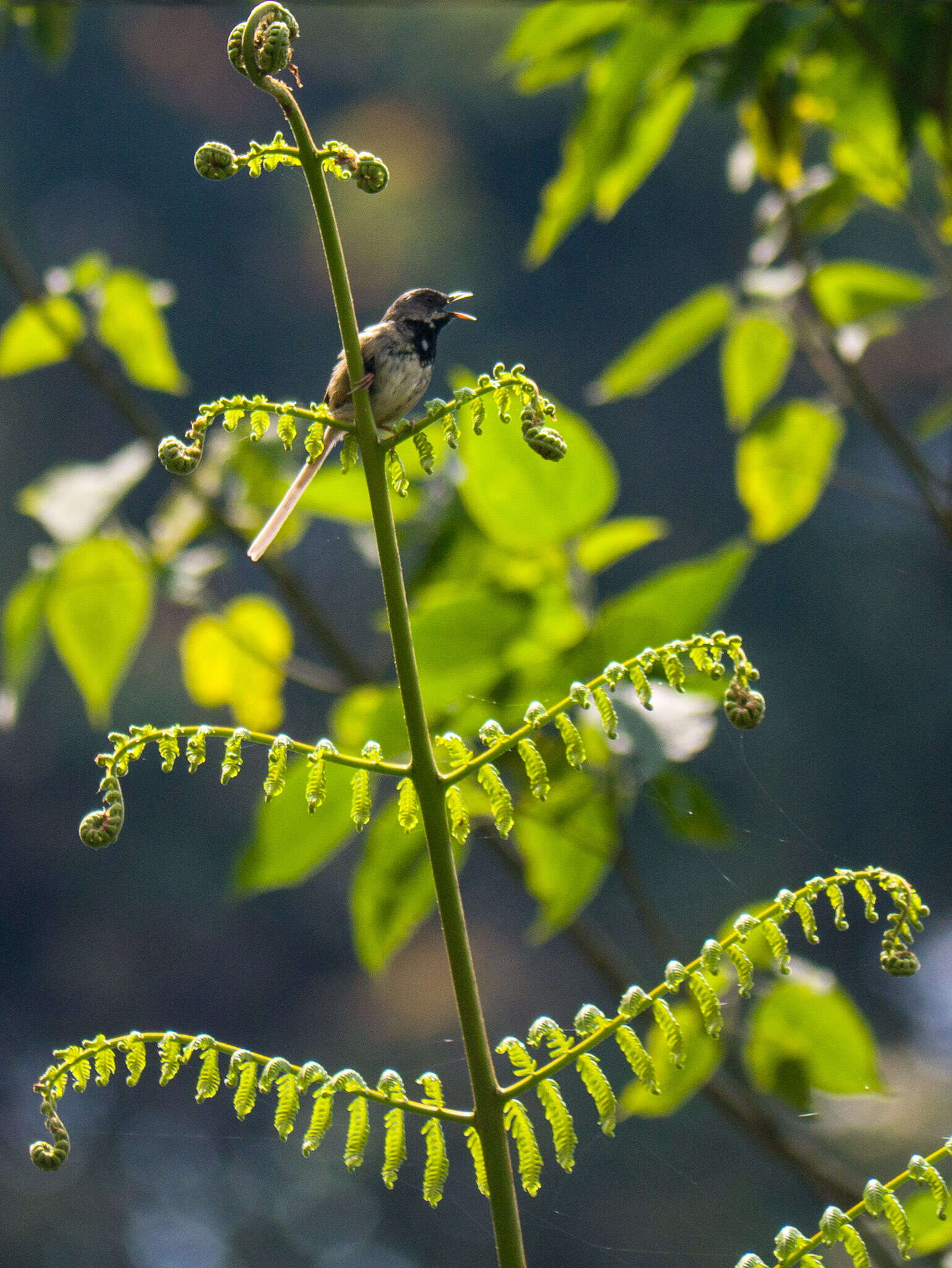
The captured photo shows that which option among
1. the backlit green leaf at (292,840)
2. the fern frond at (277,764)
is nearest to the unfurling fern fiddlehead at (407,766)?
the fern frond at (277,764)

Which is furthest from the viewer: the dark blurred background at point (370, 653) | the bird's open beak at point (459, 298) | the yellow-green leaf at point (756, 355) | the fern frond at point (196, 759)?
the dark blurred background at point (370, 653)

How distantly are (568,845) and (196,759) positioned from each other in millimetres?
467

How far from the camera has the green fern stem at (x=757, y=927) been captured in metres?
0.34

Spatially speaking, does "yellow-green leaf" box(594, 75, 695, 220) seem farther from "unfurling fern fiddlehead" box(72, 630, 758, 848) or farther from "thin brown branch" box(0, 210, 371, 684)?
"unfurling fern fiddlehead" box(72, 630, 758, 848)

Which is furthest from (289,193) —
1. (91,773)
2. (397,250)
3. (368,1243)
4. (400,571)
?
(400,571)

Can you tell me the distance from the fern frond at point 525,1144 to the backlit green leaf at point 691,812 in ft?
1.05

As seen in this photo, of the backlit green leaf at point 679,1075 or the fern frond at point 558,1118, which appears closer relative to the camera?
the fern frond at point 558,1118

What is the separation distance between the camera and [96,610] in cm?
88

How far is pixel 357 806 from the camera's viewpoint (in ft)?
1.14

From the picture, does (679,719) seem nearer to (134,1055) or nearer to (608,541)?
(608,541)

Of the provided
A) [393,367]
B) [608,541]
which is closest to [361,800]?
[393,367]

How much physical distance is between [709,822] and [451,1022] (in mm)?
4564

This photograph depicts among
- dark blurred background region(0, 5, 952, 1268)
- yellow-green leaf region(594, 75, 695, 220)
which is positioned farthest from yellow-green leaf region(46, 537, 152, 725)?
dark blurred background region(0, 5, 952, 1268)

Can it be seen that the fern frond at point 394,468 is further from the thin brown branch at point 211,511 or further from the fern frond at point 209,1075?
the thin brown branch at point 211,511
